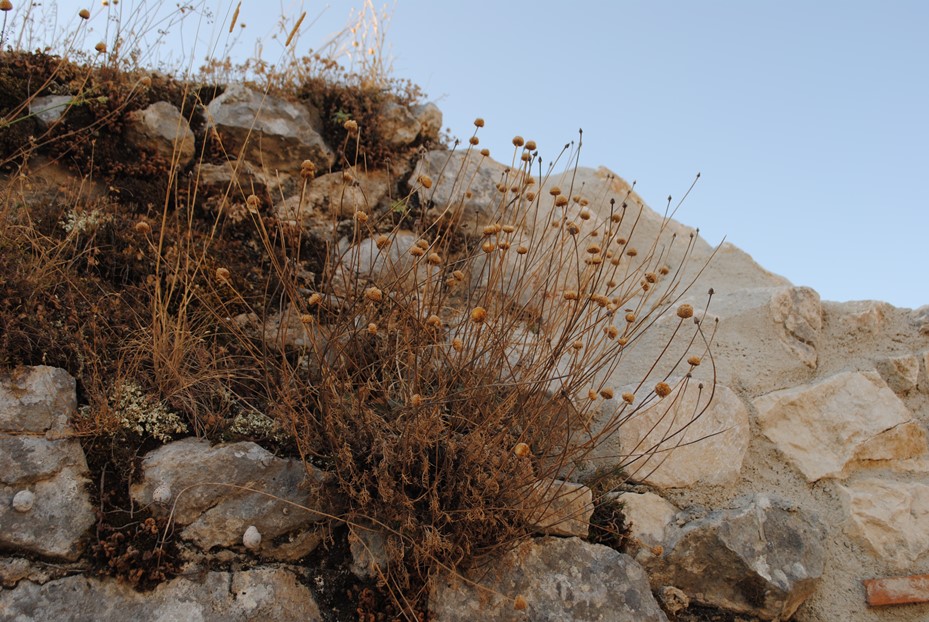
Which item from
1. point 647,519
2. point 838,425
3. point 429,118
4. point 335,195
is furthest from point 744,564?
point 429,118

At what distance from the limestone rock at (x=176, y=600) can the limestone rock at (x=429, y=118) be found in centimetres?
330

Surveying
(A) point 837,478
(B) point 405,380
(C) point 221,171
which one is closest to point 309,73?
Answer: (C) point 221,171

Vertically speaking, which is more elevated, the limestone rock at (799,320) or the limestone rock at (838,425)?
the limestone rock at (799,320)

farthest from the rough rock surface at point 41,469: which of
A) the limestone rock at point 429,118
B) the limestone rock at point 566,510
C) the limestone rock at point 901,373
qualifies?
the limestone rock at point 901,373

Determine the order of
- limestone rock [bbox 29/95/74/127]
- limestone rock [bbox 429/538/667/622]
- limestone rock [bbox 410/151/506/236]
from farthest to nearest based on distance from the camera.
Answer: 1. limestone rock [bbox 410/151/506/236]
2. limestone rock [bbox 29/95/74/127]
3. limestone rock [bbox 429/538/667/622]

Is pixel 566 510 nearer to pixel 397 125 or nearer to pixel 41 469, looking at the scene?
pixel 41 469

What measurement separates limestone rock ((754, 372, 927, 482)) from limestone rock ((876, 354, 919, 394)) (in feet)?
0.24

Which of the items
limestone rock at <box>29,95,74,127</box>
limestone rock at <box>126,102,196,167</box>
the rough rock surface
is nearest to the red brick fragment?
the rough rock surface

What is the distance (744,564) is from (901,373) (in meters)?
1.32

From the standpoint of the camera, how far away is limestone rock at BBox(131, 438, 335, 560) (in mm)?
2395

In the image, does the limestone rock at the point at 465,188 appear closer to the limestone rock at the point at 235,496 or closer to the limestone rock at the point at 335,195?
the limestone rock at the point at 335,195

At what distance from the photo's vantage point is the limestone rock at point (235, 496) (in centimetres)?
239

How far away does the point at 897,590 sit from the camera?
265 centimetres

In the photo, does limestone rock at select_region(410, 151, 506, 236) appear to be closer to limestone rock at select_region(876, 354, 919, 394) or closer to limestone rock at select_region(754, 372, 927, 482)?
limestone rock at select_region(754, 372, 927, 482)
